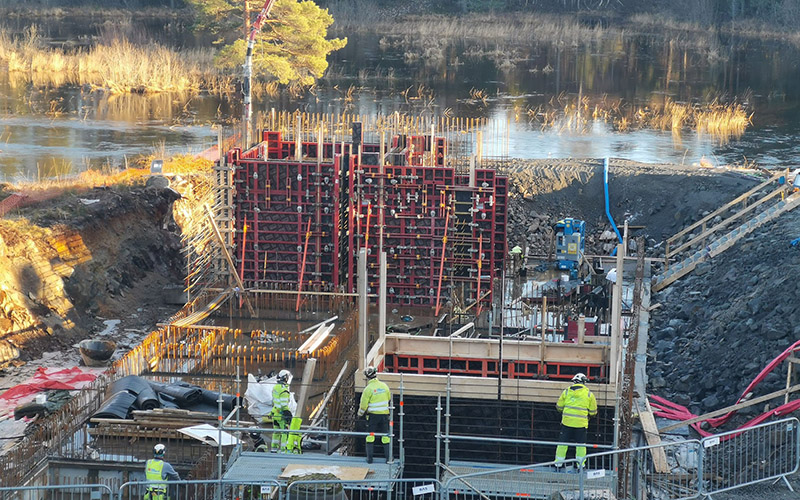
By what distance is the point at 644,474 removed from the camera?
1547 centimetres

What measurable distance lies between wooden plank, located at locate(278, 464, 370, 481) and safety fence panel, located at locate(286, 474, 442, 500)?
0.44ft

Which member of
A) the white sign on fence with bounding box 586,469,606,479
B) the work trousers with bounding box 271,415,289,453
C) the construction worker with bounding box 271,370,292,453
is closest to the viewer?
the white sign on fence with bounding box 586,469,606,479

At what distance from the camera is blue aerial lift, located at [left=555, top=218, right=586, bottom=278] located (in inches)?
1075

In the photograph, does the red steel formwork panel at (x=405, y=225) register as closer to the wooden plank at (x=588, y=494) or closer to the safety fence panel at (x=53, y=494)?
the safety fence panel at (x=53, y=494)

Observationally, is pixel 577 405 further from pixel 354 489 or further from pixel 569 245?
pixel 569 245

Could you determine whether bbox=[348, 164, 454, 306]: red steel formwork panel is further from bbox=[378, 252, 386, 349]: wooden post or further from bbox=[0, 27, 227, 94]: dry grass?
bbox=[0, 27, 227, 94]: dry grass

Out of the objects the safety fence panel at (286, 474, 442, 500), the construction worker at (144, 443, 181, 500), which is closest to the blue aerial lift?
the safety fence panel at (286, 474, 442, 500)

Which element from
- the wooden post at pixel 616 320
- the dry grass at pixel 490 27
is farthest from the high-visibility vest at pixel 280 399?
the dry grass at pixel 490 27

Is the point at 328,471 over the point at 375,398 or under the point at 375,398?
under

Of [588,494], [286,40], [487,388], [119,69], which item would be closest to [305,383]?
[487,388]

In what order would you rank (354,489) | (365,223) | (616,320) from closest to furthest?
1. (354,489)
2. (616,320)
3. (365,223)

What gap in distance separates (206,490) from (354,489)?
1.88 m

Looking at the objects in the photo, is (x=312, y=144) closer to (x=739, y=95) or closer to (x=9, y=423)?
(x=9, y=423)

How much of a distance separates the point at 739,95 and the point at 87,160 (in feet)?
104
